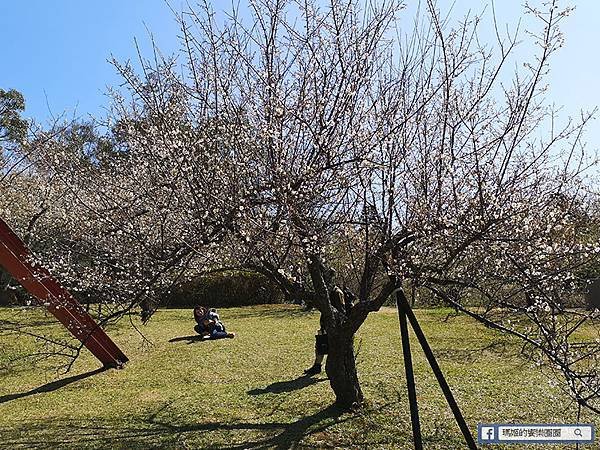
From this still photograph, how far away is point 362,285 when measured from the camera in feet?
15.3

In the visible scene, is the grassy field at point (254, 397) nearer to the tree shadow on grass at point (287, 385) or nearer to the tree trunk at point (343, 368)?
the tree shadow on grass at point (287, 385)

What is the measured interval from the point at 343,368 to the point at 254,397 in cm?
133

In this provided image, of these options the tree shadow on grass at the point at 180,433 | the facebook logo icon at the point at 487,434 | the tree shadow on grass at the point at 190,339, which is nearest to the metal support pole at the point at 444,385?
the facebook logo icon at the point at 487,434

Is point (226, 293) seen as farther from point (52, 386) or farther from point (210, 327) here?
point (52, 386)

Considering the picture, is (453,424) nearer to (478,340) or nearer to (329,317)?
(329,317)

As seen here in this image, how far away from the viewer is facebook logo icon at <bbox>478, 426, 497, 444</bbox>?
4.15m

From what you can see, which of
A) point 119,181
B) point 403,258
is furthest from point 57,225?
point 403,258

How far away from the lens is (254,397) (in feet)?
18.5

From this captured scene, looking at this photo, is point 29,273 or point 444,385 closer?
point 444,385

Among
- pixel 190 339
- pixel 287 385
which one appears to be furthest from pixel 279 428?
pixel 190 339

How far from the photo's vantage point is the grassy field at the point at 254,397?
4.50m

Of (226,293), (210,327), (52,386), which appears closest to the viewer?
(52,386)

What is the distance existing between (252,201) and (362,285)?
1327 mm

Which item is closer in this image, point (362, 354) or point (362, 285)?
point (362, 285)
